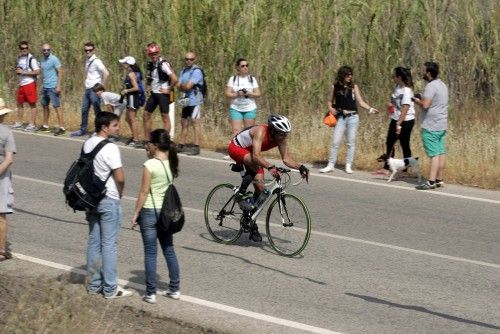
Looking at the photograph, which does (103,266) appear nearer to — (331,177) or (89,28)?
(331,177)

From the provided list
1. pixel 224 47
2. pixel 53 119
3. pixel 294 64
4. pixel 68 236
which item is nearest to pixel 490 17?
pixel 294 64

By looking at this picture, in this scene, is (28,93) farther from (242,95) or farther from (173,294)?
(173,294)

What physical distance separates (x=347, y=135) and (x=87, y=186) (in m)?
8.04

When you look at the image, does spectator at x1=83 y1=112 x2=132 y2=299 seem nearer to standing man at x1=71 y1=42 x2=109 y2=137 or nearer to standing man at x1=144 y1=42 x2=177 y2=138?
standing man at x1=144 y1=42 x2=177 y2=138

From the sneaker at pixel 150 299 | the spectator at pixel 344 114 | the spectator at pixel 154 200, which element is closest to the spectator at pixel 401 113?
the spectator at pixel 344 114

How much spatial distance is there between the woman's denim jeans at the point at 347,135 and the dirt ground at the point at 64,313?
7.59 m

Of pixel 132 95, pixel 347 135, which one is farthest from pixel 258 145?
pixel 132 95

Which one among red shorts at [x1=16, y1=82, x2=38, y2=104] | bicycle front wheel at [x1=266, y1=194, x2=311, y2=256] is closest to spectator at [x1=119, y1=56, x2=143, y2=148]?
red shorts at [x1=16, y1=82, x2=38, y2=104]

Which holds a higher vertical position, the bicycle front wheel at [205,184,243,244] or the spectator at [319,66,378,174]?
the spectator at [319,66,378,174]

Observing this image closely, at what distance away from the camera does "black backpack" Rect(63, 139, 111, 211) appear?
1039 cm

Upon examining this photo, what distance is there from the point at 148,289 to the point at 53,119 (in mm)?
13108

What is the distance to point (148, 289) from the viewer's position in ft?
34.1

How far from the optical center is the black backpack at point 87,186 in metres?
10.4

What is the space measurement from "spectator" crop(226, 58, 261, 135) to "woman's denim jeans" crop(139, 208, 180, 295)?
27.3 ft
